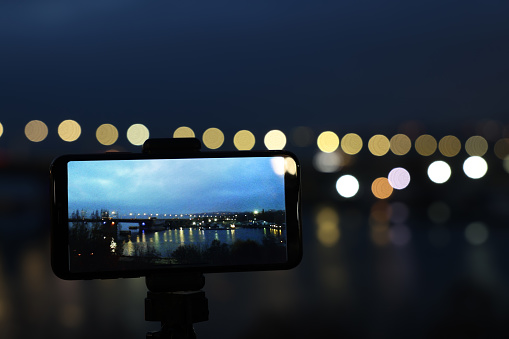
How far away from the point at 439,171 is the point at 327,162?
1955cm

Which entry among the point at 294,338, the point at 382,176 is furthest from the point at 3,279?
the point at 382,176

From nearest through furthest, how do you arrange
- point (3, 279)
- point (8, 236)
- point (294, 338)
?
point (294, 338), point (3, 279), point (8, 236)

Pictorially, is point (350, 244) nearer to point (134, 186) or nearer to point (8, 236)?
point (8, 236)

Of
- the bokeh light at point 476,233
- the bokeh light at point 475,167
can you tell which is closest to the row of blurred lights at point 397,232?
the bokeh light at point 476,233

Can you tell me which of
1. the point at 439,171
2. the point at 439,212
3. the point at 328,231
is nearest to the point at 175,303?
the point at 328,231

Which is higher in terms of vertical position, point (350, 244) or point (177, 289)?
point (177, 289)

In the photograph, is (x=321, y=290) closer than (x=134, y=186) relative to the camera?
No

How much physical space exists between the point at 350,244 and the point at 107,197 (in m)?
15.1

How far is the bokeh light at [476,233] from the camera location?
1708 cm

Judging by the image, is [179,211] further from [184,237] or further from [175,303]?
[175,303]

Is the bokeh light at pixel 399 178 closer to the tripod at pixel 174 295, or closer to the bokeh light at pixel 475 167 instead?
the bokeh light at pixel 475 167

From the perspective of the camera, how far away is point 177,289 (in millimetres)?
1944

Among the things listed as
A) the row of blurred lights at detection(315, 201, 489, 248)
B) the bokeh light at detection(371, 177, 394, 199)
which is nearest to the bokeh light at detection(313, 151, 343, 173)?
the bokeh light at detection(371, 177, 394, 199)

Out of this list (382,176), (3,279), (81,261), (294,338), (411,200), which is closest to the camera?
(81,261)
